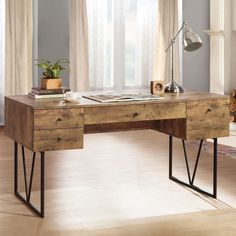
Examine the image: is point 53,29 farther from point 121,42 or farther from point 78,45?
point 121,42

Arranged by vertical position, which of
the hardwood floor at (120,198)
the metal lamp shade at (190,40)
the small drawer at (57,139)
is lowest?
the hardwood floor at (120,198)

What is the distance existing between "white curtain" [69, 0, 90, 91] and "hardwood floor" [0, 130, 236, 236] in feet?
5.80

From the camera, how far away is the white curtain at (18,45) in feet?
25.6

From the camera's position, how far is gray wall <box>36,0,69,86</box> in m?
8.12

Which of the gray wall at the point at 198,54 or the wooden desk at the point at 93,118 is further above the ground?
the gray wall at the point at 198,54

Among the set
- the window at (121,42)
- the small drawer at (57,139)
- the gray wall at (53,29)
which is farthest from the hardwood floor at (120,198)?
the window at (121,42)

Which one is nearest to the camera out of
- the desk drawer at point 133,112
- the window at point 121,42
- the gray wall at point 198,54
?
the desk drawer at point 133,112

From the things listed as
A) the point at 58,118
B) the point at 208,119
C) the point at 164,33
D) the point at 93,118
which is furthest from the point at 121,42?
the point at 58,118

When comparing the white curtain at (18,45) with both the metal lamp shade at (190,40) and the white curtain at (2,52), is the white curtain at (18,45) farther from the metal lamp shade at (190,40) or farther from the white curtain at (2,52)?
the metal lamp shade at (190,40)

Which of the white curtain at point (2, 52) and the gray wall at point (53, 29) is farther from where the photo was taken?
the gray wall at point (53, 29)

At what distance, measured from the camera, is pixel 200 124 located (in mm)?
4703

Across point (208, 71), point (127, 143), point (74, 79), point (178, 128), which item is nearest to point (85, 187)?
point (178, 128)

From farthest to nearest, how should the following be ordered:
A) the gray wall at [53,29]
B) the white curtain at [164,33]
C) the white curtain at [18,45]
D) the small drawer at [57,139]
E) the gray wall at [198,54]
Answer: the gray wall at [198,54], the white curtain at [164,33], the gray wall at [53,29], the white curtain at [18,45], the small drawer at [57,139]

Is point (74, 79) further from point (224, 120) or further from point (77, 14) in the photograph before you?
point (224, 120)
